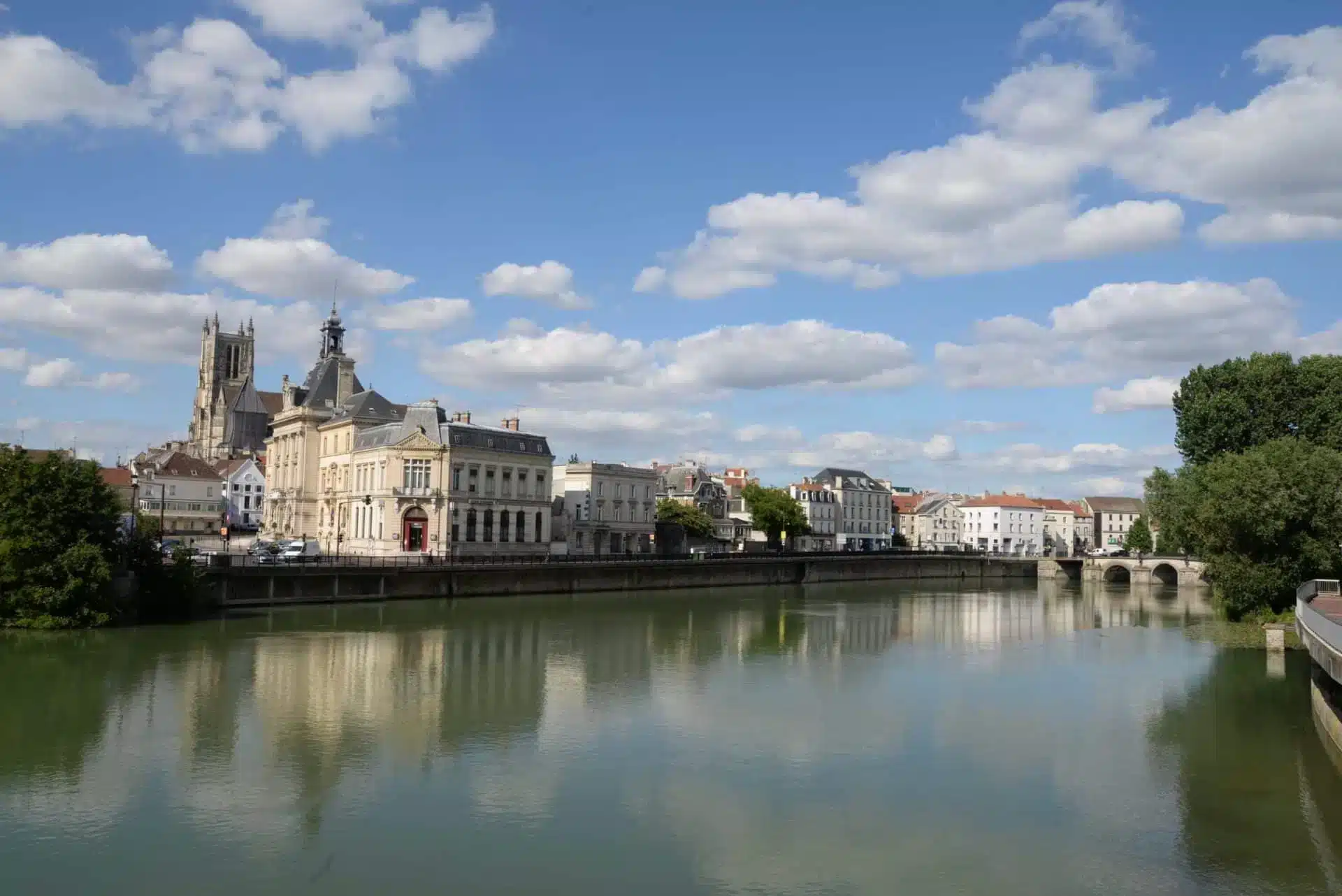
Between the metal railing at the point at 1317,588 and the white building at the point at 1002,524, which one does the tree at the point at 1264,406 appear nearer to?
the metal railing at the point at 1317,588

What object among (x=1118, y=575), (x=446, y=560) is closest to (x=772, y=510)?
(x=1118, y=575)

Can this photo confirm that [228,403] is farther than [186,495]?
Yes

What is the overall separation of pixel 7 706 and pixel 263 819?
40.9 feet

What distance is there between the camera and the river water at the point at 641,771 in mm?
15320

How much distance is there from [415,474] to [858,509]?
238 ft

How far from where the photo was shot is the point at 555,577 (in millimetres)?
61312

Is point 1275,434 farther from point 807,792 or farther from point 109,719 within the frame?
point 109,719

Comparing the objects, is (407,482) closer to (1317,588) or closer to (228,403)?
(1317,588)

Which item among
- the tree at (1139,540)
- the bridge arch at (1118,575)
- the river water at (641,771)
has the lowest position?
the river water at (641,771)

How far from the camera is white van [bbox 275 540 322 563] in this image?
171ft

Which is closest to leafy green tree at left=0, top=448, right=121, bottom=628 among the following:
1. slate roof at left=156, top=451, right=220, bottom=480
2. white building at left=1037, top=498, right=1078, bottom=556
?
slate roof at left=156, top=451, right=220, bottom=480

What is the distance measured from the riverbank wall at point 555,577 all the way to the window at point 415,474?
9.80 meters

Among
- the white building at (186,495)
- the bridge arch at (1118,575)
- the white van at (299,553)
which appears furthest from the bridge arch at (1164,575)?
the white building at (186,495)

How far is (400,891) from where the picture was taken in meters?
14.4
